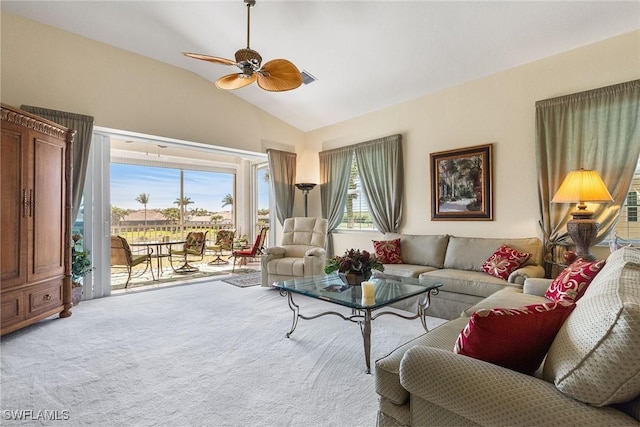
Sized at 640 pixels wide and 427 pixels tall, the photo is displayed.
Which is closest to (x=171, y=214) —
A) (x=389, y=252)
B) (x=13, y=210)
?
(x=13, y=210)

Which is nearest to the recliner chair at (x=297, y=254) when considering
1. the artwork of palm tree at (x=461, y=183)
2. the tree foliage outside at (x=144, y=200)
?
the artwork of palm tree at (x=461, y=183)

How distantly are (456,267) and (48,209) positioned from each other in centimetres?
456

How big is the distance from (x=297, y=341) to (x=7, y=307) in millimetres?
2601

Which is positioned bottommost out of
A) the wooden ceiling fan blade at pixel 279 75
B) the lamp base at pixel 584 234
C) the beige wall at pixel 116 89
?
the lamp base at pixel 584 234

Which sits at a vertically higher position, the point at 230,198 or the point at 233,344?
the point at 230,198

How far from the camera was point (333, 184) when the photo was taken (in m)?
5.78

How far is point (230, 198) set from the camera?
29.2 ft

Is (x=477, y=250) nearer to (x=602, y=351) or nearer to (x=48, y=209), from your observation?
(x=602, y=351)

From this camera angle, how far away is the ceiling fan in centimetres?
284

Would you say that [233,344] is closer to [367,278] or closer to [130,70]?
[367,278]

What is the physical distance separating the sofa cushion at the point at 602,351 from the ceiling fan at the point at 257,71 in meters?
2.69

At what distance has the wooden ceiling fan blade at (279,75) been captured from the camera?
9.46 ft

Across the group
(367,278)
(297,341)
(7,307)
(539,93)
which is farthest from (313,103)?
(7,307)

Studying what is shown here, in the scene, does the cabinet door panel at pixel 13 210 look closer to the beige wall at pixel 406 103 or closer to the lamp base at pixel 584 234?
the beige wall at pixel 406 103
